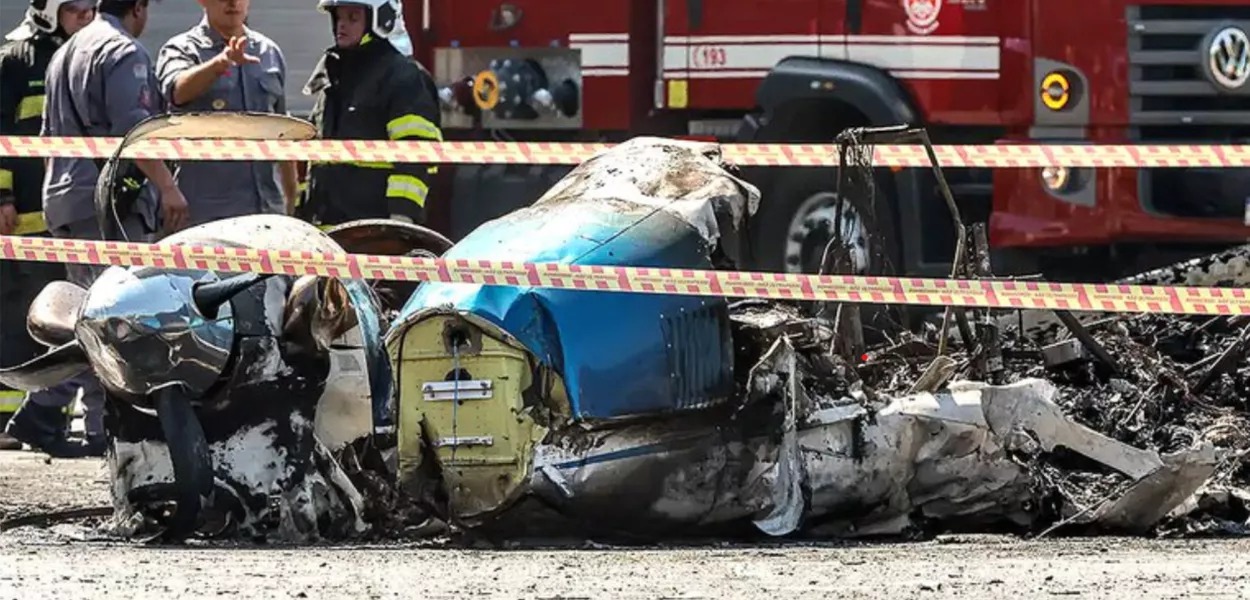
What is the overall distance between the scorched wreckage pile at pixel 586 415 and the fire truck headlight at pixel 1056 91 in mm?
3694

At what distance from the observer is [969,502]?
700 centimetres

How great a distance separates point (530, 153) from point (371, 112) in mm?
644

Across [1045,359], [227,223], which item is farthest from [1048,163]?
[227,223]

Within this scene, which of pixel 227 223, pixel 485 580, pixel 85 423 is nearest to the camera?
pixel 485 580

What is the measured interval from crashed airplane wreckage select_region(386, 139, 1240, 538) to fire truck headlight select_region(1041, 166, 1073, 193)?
3.98 m

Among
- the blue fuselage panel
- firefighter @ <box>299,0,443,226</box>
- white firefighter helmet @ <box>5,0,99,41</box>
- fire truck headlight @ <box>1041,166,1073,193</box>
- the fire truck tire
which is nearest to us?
the blue fuselage panel

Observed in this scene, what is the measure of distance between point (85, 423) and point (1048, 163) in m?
3.77

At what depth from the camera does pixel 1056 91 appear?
1086 cm

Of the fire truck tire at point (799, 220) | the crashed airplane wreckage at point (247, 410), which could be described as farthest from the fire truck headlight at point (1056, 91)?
the crashed airplane wreckage at point (247, 410)

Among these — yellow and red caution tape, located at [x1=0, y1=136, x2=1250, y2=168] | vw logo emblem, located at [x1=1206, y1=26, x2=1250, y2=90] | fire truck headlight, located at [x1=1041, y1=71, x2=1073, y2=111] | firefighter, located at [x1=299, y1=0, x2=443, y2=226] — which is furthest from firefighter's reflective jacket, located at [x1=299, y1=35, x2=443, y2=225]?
vw logo emblem, located at [x1=1206, y1=26, x2=1250, y2=90]

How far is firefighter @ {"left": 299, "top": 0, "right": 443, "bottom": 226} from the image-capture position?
9.48m

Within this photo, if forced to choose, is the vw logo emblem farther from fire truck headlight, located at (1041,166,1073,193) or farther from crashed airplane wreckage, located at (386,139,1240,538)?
crashed airplane wreckage, located at (386,139,1240,538)

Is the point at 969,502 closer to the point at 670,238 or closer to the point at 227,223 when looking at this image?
the point at 670,238

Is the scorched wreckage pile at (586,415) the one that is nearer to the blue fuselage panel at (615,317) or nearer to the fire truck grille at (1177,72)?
the blue fuselage panel at (615,317)
